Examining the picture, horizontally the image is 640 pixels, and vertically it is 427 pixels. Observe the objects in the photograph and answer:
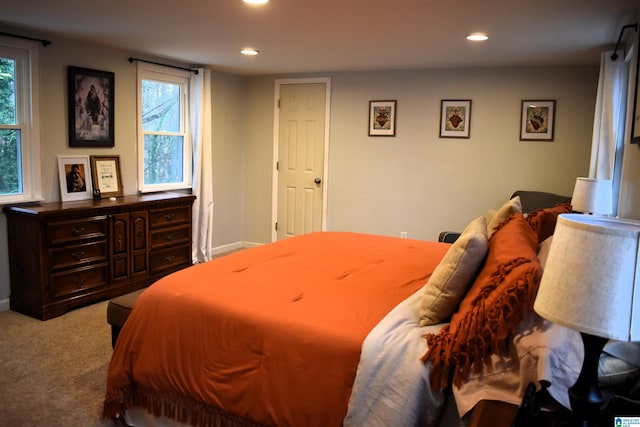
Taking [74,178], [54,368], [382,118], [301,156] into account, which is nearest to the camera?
[54,368]

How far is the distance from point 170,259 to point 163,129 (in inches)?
57.9

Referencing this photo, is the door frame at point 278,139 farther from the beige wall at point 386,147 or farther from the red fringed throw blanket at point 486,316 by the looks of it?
the red fringed throw blanket at point 486,316

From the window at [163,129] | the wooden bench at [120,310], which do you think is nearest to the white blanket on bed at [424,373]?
the wooden bench at [120,310]

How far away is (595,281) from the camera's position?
40.6 inches

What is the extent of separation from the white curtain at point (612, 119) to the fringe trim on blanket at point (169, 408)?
3103mm

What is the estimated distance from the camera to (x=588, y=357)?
120 cm

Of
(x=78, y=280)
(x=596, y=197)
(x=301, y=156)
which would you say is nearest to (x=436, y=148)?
(x=301, y=156)

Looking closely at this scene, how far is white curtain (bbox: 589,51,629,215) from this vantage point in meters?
3.74

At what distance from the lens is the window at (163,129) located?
5.14 meters

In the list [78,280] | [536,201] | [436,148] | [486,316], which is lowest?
[78,280]

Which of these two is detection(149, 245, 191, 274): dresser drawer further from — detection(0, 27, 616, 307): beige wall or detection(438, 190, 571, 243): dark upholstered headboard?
detection(438, 190, 571, 243): dark upholstered headboard

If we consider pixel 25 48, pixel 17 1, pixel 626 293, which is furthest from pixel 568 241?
pixel 25 48

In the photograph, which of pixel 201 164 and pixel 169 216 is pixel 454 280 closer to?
pixel 169 216

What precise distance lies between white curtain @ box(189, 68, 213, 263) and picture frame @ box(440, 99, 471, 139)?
2.58 metres
